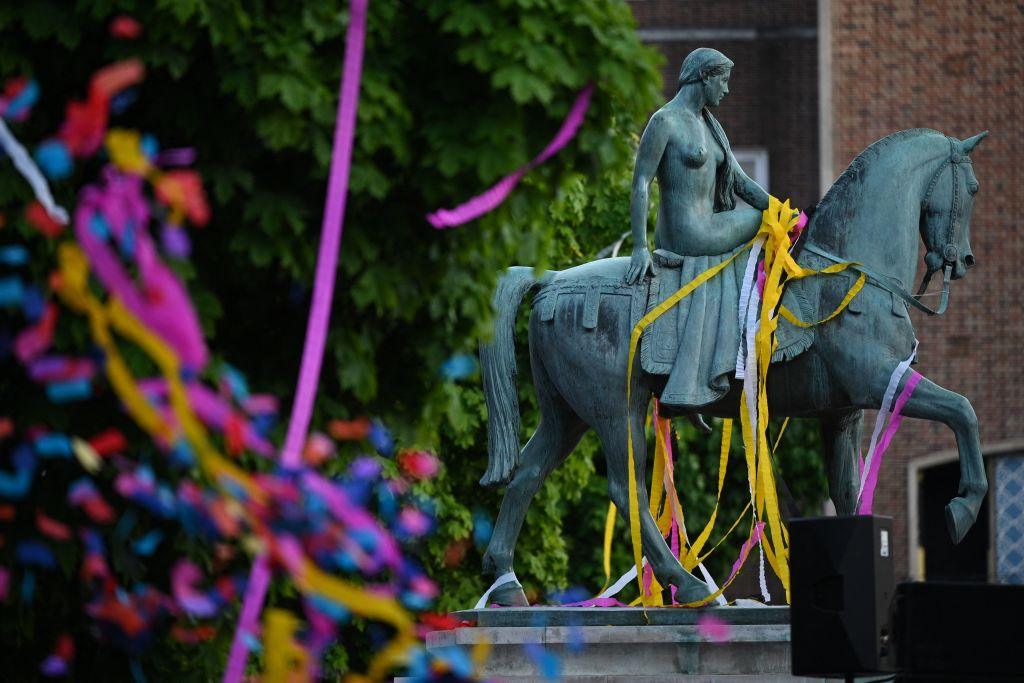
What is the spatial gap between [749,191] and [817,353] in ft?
3.54

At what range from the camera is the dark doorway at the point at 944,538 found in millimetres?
27062

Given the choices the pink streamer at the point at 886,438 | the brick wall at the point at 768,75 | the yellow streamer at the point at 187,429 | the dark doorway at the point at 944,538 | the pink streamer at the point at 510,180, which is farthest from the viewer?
the brick wall at the point at 768,75

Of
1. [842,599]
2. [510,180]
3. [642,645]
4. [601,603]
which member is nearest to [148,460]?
[510,180]

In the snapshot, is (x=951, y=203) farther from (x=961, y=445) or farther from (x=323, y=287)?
(x=323, y=287)

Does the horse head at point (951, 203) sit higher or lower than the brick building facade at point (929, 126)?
lower

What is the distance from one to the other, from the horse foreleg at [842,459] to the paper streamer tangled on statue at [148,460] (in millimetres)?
3809

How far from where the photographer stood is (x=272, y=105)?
6.66 m

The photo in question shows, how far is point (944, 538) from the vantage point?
90.5 feet

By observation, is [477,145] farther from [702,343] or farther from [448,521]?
[448,521]

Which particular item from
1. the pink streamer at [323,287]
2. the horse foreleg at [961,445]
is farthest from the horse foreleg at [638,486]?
the pink streamer at [323,287]

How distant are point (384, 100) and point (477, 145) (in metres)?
0.37

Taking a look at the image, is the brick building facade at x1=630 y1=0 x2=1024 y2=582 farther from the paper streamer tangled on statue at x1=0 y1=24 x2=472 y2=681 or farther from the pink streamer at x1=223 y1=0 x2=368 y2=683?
the pink streamer at x1=223 y1=0 x2=368 y2=683

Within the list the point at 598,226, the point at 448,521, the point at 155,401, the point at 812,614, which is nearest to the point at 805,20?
the point at 598,226

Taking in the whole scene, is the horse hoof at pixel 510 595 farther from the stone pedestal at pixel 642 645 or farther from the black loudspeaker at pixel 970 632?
the black loudspeaker at pixel 970 632
